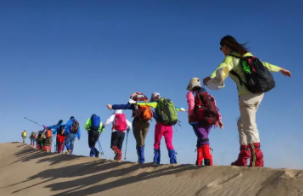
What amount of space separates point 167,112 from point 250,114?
3.11 metres

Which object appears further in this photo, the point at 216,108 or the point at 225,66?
the point at 216,108

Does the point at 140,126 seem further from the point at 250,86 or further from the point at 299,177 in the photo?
the point at 299,177

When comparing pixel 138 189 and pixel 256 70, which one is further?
pixel 138 189

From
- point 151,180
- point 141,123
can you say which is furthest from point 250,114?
point 141,123

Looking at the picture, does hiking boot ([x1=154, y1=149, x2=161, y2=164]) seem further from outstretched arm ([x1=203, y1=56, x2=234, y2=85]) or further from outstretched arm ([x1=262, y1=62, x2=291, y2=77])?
outstretched arm ([x1=262, y1=62, x2=291, y2=77])

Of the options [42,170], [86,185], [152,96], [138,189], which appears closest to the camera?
[138,189]

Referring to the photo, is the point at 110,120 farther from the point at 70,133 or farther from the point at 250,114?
the point at 250,114

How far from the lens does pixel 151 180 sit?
18.7 feet

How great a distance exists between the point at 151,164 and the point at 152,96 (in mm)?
2182

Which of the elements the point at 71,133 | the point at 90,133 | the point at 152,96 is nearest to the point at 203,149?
the point at 152,96

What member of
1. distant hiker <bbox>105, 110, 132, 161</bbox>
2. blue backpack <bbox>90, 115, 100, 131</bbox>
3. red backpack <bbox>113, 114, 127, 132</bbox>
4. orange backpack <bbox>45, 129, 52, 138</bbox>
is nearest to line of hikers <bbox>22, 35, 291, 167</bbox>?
distant hiker <bbox>105, 110, 132, 161</bbox>

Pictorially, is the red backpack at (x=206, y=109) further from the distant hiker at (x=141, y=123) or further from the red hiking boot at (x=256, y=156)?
the distant hiker at (x=141, y=123)

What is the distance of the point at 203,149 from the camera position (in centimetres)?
565

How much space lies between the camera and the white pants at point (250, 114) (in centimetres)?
450
